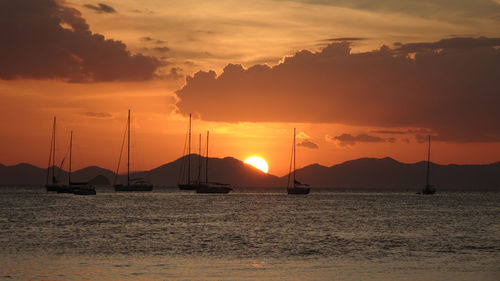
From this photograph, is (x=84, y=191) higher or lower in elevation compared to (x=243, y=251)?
lower

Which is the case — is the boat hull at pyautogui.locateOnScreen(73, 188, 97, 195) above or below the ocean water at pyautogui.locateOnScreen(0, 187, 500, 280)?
below

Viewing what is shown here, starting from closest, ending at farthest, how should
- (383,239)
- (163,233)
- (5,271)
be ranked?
(5,271) < (383,239) < (163,233)

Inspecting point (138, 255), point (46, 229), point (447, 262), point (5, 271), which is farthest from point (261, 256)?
point (46, 229)

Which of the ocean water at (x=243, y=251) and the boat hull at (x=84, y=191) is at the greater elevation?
the ocean water at (x=243, y=251)

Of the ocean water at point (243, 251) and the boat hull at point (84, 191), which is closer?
the ocean water at point (243, 251)

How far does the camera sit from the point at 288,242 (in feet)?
200

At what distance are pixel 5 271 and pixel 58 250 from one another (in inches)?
497

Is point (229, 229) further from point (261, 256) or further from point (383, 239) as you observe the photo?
point (261, 256)

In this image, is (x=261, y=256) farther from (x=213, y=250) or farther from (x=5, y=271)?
(x=5, y=271)

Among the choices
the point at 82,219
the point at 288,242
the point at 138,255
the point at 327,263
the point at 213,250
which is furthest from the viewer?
the point at 82,219

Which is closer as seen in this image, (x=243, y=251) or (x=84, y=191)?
(x=243, y=251)

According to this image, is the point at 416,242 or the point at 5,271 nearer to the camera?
the point at 5,271

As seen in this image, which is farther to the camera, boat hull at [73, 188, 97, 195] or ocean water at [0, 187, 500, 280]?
boat hull at [73, 188, 97, 195]

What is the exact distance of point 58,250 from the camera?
51594 mm
